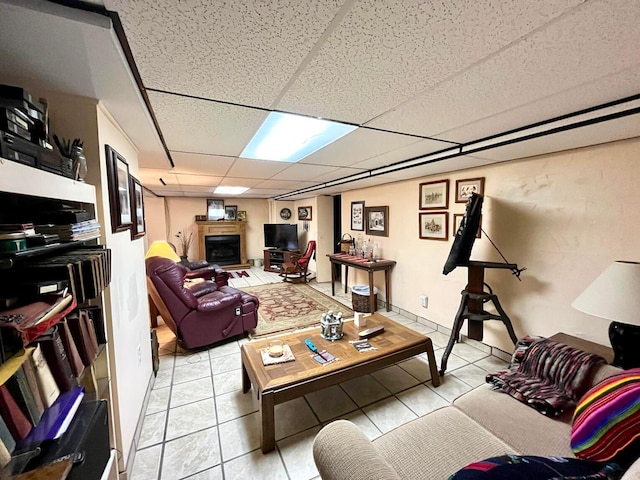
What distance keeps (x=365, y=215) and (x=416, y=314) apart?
1806 millimetres

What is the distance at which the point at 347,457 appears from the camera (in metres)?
0.95

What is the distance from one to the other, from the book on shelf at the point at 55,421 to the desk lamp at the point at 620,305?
232 cm

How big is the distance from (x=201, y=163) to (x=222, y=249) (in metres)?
5.06

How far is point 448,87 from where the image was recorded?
112 cm

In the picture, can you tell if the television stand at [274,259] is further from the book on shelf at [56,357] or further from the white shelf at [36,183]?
the book on shelf at [56,357]

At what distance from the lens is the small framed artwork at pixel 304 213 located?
636 centimetres

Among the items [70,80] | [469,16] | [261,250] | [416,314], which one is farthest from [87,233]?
[261,250]

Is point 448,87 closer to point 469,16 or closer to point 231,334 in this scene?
point 469,16

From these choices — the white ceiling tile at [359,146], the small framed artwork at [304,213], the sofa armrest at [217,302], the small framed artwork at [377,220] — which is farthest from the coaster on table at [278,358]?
the small framed artwork at [304,213]

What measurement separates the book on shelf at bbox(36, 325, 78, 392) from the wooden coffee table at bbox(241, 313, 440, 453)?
1008mm

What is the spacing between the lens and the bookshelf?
66 centimetres

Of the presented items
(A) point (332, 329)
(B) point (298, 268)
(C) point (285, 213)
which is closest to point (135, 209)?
(A) point (332, 329)

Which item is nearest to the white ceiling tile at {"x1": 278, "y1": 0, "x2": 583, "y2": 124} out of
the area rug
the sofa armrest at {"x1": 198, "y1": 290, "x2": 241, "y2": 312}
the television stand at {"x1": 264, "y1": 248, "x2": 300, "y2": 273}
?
the sofa armrest at {"x1": 198, "y1": 290, "x2": 241, "y2": 312}

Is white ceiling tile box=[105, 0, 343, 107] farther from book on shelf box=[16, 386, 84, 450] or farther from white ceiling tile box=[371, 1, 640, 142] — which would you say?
book on shelf box=[16, 386, 84, 450]
